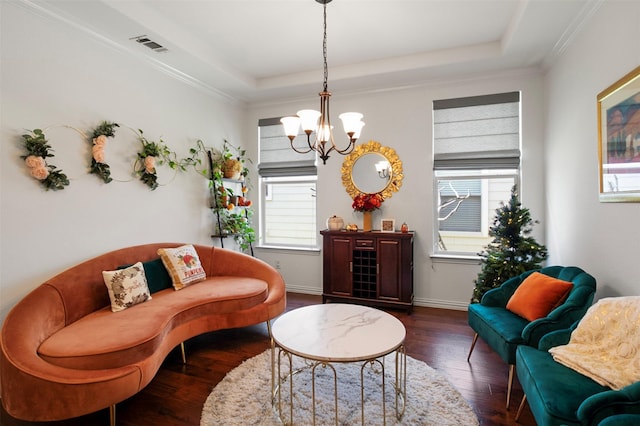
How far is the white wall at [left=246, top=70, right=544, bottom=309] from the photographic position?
3.69 metres

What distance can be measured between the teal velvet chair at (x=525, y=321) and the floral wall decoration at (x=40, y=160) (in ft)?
11.5

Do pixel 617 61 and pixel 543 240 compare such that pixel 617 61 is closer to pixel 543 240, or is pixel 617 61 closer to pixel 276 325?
pixel 543 240

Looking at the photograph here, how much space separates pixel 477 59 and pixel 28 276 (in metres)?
4.53

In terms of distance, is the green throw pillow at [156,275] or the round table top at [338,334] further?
the green throw pillow at [156,275]

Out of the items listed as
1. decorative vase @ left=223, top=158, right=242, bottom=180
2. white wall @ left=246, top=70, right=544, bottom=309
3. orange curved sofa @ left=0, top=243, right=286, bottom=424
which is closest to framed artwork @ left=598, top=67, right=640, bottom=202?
white wall @ left=246, top=70, right=544, bottom=309

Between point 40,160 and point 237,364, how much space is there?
7.18ft

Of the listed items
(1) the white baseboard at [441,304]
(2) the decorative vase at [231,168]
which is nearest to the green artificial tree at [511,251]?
(1) the white baseboard at [441,304]

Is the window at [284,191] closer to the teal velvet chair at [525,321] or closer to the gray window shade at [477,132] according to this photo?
the gray window shade at [477,132]

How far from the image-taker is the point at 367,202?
4.11 m

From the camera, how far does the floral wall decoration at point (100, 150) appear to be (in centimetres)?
283

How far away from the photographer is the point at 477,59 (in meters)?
3.44

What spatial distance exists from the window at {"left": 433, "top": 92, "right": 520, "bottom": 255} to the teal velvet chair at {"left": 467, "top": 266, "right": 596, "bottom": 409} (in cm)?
135

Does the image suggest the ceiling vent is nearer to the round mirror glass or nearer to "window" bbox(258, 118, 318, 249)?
"window" bbox(258, 118, 318, 249)

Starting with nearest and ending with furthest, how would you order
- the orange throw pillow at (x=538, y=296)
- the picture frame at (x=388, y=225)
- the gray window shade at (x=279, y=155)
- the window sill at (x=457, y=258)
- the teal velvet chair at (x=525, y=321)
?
1. the teal velvet chair at (x=525, y=321)
2. the orange throw pillow at (x=538, y=296)
3. the window sill at (x=457, y=258)
4. the picture frame at (x=388, y=225)
5. the gray window shade at (x=279, y=155)
